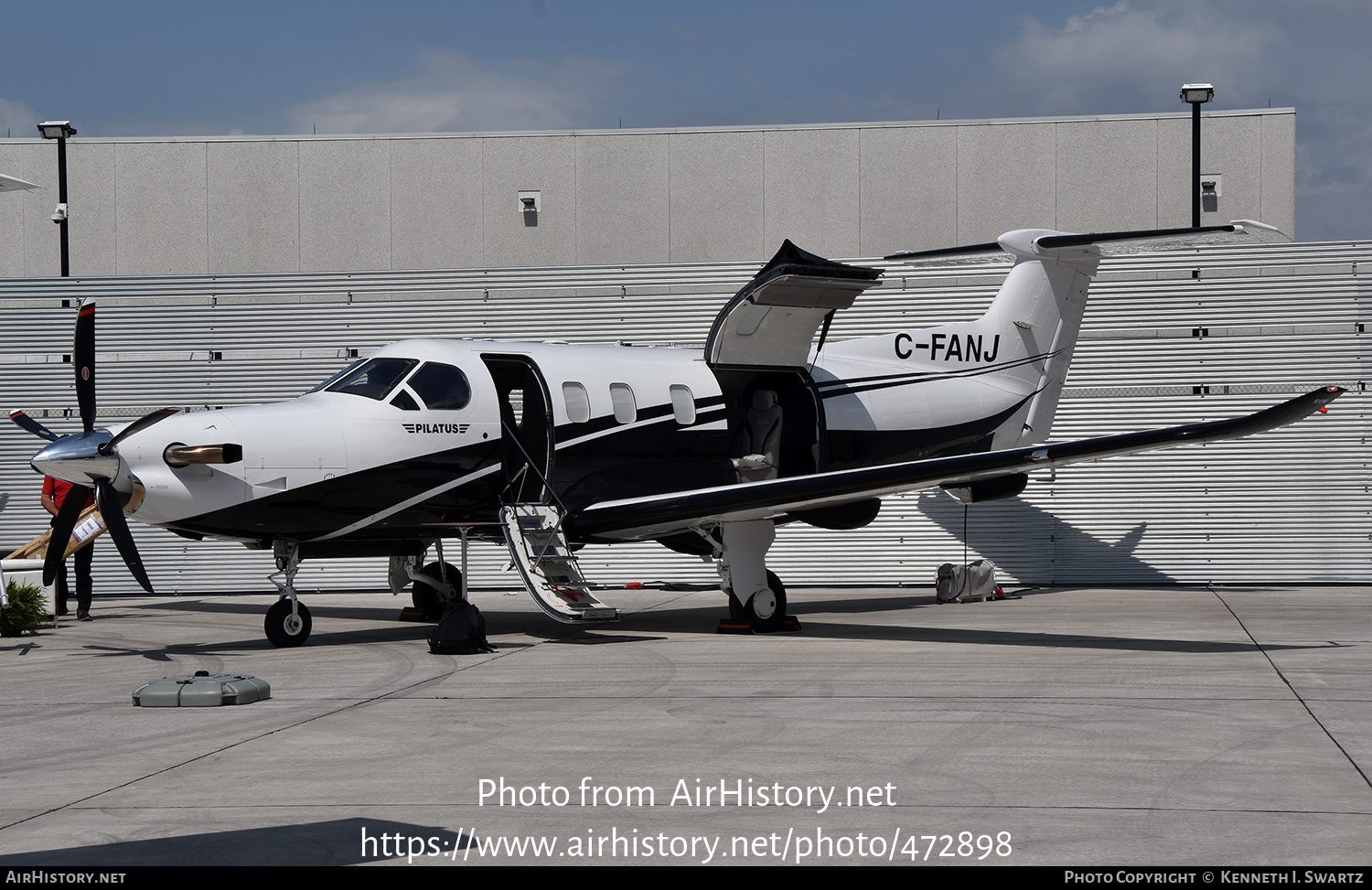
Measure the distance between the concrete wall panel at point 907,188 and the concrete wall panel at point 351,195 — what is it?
8882mm

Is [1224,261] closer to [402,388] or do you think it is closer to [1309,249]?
[1309,249]

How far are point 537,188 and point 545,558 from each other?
12.4 m

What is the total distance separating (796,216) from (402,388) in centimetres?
1199

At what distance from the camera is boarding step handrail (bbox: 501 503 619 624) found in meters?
12.3

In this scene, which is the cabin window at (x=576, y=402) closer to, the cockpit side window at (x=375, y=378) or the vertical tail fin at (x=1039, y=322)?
the cockpit side window at (x=375, y=378)

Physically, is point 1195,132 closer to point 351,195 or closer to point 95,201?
point 351,195

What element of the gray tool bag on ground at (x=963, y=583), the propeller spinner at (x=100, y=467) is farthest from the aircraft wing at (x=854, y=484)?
the gray tool bag on ground at (x=963, y=583)

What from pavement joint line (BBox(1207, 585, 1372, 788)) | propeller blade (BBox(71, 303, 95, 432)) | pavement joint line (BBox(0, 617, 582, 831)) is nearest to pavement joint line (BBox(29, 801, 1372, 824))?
pavement joint line (BBox(0, 617, 582, 831))

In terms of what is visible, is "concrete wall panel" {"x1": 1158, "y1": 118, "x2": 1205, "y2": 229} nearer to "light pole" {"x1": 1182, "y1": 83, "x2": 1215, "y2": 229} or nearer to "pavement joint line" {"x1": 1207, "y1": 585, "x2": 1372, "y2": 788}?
"light pole" {"x1": 1182, "y1": 83, "x2": 1215, "y2": 229}

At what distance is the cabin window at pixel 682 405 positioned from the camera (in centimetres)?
1412

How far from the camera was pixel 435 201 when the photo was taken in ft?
77.4

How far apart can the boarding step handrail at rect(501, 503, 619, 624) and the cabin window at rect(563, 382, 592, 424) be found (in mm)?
1012

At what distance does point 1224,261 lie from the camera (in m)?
19.0

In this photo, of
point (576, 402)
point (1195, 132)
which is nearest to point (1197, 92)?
point (1195, 132)
